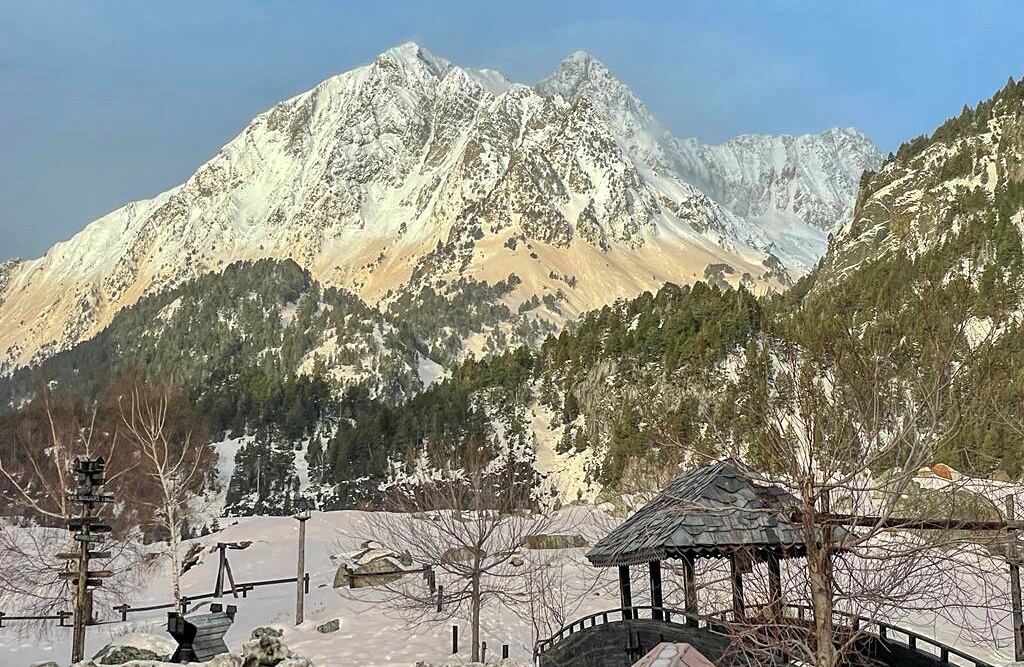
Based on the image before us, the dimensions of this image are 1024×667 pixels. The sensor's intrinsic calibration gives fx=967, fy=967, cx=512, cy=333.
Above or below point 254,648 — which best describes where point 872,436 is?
above

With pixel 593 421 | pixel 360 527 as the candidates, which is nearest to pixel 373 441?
pixel 593 421

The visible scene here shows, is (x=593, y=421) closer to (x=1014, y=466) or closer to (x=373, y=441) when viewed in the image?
(x=373, y=441)

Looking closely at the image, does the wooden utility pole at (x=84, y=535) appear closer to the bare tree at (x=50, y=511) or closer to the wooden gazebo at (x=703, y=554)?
the bare tree at (x=50, y=511)

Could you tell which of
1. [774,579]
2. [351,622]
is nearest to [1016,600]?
[774,579]

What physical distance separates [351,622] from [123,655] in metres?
9.60

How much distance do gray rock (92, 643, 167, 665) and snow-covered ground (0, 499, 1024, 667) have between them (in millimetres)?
4857

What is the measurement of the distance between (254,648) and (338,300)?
5728 inches

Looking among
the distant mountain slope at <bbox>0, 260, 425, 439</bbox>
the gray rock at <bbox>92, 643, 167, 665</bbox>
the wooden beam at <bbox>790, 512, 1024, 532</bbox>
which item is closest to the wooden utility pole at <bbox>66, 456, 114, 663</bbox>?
the gray rock at <bbox>92, 643, 167, 665</bbox>

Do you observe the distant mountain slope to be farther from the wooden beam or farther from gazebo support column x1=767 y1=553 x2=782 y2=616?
the wooden beam

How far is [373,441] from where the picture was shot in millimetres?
92250

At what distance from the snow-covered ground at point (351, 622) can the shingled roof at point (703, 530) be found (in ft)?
9.18

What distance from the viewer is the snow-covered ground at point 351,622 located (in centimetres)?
2783

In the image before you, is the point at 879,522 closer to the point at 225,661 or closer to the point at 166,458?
the point at 225,661

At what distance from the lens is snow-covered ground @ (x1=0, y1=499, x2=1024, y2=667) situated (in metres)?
27.8
